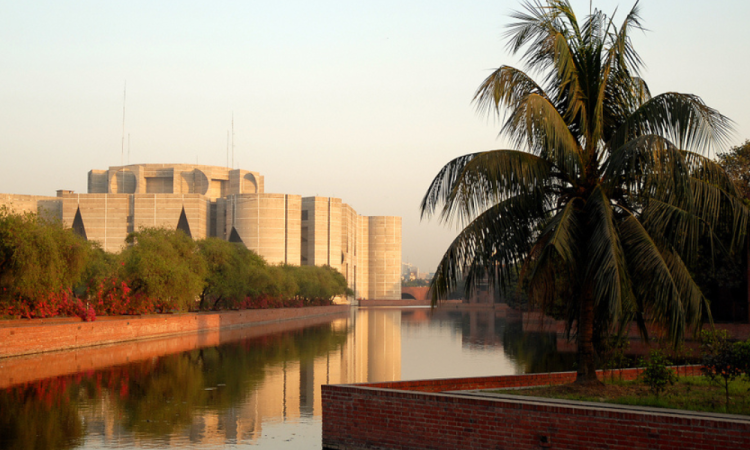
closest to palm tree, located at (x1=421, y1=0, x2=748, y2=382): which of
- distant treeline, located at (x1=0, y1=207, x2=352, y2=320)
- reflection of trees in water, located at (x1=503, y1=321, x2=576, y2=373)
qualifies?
reflection of trees in water, located at (x1=503, y1=321, x2=576, y2=373)

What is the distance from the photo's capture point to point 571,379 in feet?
47.6

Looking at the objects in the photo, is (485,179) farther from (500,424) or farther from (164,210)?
(164,210)

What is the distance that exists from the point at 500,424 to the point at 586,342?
3496mm

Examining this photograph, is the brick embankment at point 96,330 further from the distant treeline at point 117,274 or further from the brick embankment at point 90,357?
the distant treeline at point 117,274

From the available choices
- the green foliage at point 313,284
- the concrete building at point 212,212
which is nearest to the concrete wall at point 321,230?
the concrete building at point 212,212

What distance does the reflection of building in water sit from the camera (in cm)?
1327

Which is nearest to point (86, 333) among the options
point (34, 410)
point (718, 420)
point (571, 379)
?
point (34, 410)

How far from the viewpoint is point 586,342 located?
12312 millimetres

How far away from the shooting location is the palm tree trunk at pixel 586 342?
12273 millimetres

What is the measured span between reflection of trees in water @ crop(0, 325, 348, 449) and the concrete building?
68346mm

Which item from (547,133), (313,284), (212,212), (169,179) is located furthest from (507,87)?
(169,179)

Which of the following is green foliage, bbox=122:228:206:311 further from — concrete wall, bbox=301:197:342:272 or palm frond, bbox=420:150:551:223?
concrete wall, bbox=301:197:342:272

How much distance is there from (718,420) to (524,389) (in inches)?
178

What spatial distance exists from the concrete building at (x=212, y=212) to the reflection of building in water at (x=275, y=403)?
68.5 metres
